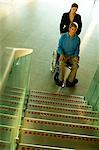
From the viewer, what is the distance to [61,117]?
16.0 feet

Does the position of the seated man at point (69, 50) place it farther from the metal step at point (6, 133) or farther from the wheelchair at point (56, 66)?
the metal step at point (6, 133)

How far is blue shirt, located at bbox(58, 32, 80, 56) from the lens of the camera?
6227mm

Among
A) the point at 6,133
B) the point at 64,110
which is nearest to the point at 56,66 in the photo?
the point at 64,110

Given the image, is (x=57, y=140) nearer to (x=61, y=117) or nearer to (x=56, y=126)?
(x=56, y=126)

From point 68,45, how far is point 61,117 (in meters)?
1.93

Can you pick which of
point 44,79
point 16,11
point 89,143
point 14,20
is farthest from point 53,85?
point 16,11

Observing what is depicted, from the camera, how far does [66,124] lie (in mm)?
4473

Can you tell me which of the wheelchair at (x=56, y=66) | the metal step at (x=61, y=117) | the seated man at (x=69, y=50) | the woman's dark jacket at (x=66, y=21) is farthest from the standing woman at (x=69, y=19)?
the metal step at (x=61, y=117)

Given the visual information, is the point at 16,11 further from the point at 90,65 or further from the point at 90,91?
the point at 90,91

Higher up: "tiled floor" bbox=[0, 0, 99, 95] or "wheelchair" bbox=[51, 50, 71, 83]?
"wheelchair" bbox=[51, 50, 71, 83]

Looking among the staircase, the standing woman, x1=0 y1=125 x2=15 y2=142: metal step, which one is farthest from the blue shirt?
x1=0 y1=125 x2=15 y2=142: metal step

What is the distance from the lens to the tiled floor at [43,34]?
24.3ft

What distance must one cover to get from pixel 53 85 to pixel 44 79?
312mm

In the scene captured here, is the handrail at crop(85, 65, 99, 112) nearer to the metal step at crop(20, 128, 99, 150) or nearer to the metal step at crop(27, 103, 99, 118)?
the metal step at crop(27, 103, 99, 118)
